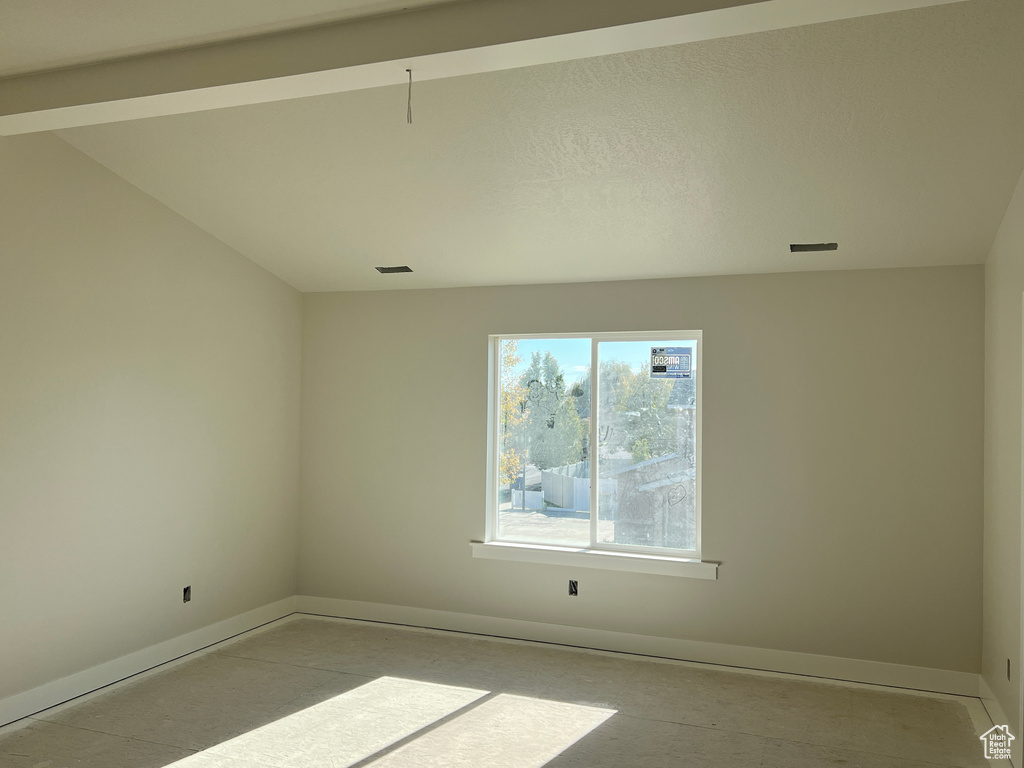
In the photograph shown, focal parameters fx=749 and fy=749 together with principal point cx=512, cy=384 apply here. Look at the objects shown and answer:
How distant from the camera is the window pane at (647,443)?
5.26 metres

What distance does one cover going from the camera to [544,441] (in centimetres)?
569

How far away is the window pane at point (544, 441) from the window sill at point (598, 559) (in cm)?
16

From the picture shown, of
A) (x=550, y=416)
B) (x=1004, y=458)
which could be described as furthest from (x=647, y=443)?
(x=1004, y=458)

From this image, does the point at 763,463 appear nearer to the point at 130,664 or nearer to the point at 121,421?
the point at 121,421

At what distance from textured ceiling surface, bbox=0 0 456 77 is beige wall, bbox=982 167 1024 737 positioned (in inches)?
122

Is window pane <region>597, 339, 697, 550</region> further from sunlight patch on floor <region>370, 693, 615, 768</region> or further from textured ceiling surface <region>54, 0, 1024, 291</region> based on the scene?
sunlight patch on floor <region>370, 693, 615, 768</region>

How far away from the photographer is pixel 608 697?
440 centimetres

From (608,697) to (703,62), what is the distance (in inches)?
135

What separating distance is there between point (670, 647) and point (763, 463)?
1.40 metres

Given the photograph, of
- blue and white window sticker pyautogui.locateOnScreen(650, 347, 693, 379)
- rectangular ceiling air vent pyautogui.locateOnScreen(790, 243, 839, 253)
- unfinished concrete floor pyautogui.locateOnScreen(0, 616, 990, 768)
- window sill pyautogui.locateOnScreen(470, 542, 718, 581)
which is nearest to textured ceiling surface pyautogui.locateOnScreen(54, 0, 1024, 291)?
rectangular ceiling air vent pyautogui.locateOnScreen(790, 243, 839, 253)

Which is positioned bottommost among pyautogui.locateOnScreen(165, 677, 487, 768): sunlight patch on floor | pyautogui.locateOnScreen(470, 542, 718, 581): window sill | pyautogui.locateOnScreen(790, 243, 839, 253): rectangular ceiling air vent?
pyautogui.locateOnScreen(165, 677, 487, 768): sunlight patch on floor

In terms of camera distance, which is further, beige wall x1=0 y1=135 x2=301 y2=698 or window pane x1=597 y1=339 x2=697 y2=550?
window pane x1=597 y1=339 x2=697 y2=550

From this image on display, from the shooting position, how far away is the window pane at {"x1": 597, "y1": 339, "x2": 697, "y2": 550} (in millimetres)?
5258

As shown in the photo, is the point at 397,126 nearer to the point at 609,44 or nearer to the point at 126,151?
the point at 609,44
